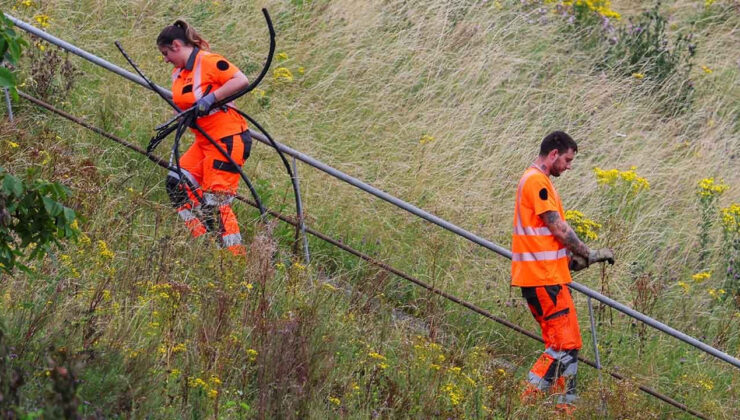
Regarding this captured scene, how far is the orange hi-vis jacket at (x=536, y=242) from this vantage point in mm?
7312

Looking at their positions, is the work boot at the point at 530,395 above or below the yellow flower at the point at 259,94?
below

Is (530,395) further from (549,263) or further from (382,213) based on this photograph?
(382,213)

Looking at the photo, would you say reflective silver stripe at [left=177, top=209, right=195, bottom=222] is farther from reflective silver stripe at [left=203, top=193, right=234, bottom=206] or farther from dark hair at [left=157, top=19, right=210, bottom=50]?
dark hair at [left=157, top=19, right=210, bottom=50]

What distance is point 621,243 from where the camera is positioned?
10.3 m

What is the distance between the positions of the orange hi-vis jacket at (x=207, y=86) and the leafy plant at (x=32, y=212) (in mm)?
2659

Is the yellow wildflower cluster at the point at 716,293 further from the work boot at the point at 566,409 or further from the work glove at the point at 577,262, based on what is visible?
the work boot at the point at 566,409

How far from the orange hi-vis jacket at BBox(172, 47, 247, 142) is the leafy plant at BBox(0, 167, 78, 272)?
105 inches

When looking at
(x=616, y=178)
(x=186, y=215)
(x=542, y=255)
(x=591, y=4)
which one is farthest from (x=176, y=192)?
(x=591, y=4)

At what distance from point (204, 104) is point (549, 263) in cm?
244

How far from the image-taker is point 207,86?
7.40 meters

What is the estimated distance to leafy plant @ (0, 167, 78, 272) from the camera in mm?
4359

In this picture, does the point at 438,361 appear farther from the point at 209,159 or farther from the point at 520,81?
the point at 520,81

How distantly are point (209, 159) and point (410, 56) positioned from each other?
531cm

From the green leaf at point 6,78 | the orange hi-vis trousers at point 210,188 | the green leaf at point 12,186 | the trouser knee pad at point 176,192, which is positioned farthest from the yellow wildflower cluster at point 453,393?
the green leaf at point 6,78
